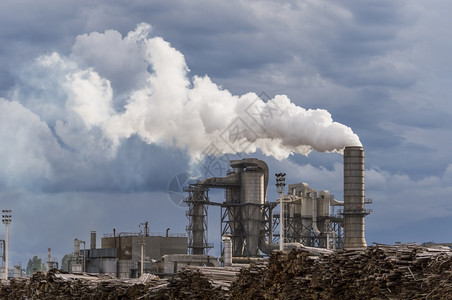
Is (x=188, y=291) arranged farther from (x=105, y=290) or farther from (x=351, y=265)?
(x=351, y=265)

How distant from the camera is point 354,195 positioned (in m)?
80.8

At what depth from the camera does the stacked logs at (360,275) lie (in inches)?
565

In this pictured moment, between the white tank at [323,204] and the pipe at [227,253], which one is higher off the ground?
the white tank at [323,204]

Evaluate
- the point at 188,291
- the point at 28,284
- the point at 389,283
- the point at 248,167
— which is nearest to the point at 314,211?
the point at 248,167

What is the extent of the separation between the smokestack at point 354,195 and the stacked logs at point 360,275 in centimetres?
6257

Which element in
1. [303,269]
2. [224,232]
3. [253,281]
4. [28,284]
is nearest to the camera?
[303,269]

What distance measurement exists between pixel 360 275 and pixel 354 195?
6599cm

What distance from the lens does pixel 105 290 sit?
2545cm

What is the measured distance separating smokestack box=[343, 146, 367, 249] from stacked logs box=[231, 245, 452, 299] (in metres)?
62.6

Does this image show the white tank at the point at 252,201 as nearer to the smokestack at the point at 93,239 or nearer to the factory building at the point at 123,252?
the factory building at the point at 123,252

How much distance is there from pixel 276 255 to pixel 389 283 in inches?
158

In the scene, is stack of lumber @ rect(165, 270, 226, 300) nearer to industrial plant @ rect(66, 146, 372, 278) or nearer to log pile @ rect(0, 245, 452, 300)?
log pile @ rect(0, 245, 452, 300)

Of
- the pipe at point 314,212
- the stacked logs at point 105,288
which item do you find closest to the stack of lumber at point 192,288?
the stacked logs at point 105,288

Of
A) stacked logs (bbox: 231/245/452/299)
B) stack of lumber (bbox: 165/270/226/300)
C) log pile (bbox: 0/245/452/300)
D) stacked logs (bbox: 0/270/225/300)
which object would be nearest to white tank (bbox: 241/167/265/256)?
stacked logs (bbox: 0/270/225/300)
